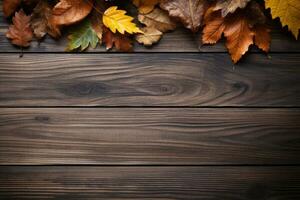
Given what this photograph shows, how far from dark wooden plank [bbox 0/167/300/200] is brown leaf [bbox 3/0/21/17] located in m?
0.40

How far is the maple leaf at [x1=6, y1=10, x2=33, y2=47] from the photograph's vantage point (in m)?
0.95

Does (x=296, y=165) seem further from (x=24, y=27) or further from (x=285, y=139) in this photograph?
(x=24, y=27)

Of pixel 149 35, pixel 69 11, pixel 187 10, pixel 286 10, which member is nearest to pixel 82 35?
pixel 69 11

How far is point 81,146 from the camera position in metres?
0.96

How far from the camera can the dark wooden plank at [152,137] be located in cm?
96

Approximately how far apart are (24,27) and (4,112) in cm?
23

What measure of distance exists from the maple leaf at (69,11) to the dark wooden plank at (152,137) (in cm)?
23

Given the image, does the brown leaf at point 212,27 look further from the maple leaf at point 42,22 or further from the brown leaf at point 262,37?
the maple leaf at point 42,22

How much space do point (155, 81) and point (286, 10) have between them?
36 centimetres

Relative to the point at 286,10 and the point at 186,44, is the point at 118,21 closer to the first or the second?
the point at 186,44

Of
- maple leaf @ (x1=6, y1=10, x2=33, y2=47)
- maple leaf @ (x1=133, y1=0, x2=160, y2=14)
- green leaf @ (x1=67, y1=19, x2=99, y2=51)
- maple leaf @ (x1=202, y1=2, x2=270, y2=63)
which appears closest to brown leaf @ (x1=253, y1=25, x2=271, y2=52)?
maple leaf @ (x1=202, y1=2, x2=270, y2=63)

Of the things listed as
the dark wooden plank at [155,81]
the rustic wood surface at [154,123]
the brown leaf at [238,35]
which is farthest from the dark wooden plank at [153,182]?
the brown leaf at [238,35]

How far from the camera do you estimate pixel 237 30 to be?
917 millimetres

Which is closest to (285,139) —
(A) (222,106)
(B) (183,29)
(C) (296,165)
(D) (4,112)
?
(C) (296,165)
